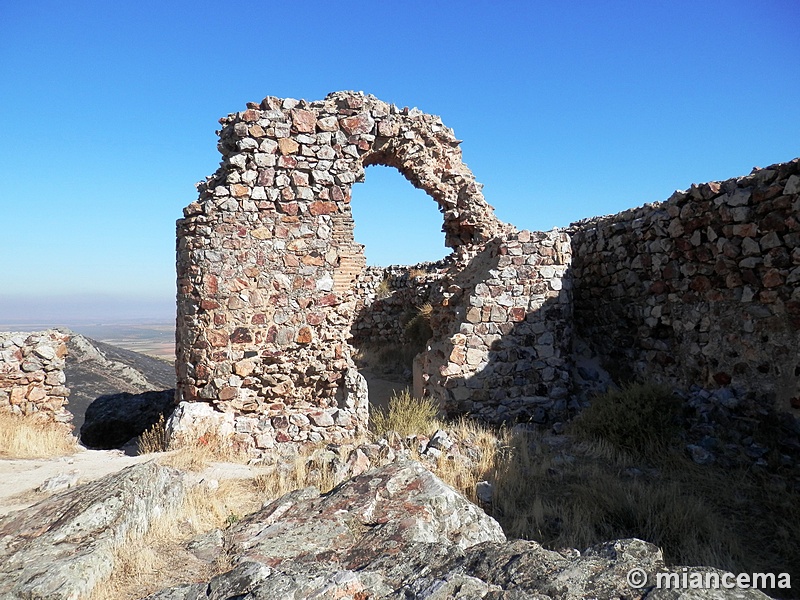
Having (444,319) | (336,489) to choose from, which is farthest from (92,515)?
(444,319)

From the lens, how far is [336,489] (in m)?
4.11

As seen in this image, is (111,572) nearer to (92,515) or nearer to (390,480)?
(92,515)

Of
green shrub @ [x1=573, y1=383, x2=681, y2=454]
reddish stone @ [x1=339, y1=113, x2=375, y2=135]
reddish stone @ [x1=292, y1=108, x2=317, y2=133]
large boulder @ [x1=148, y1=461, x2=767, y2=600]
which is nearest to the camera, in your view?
large boulder @ [x1=148, y1=461, x2=767, y2=600]

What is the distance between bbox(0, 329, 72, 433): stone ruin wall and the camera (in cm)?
752

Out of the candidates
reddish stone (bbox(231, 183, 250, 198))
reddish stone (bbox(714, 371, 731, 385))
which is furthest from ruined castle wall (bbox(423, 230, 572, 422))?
reddish stone (bbox(231, 183, 250, 198))

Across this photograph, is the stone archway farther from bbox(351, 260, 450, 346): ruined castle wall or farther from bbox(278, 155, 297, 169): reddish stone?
bbox(351, 260, 450, 346): ruined castle wall

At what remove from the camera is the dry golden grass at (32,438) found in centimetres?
636

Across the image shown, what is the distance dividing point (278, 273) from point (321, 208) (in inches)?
39.9

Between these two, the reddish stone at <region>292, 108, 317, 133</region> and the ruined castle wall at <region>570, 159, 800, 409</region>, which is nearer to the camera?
the ruined castle wall at <region>570, 159, 800, 409</region>

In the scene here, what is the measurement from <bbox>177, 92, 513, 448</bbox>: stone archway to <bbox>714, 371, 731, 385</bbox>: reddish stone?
455 cm

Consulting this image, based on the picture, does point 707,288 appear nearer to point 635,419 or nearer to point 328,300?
point 635,419

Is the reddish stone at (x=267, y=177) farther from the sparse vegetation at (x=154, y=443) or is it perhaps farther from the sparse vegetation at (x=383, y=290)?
the sparse vegetation at (x=383, y=290)

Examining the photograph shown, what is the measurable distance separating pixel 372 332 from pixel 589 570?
12.3 metres

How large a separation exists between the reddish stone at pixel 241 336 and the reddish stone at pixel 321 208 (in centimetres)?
171
